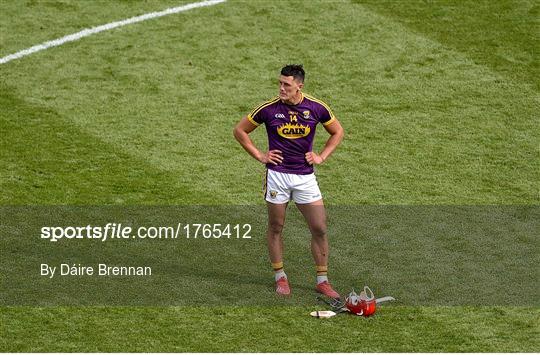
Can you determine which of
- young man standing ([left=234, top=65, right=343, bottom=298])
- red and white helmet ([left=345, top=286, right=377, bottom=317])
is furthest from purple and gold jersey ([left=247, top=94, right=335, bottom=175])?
red and white helmet ([left=345, top=286, right=377, bottom=317])

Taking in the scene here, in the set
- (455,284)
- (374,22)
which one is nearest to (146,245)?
(455,284)

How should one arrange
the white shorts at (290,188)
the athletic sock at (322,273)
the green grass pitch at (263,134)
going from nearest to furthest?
the green grass pitch at (263,134) < the white shorts at (290,188) < the athletic sock at (322,273)

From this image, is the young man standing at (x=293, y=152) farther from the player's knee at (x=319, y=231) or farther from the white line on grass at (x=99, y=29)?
the white line on grass at (x=99, y=29)

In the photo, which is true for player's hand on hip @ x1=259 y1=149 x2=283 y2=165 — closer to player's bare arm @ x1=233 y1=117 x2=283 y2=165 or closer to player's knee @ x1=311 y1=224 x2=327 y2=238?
player's bare arm @ x1=233 y1=117 x2=283 y2=165

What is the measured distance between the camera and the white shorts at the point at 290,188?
14914 millimetres

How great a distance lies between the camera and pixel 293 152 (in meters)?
14.9

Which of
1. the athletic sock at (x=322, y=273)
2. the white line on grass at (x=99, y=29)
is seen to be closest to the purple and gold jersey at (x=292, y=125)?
the athletic sock at (x=322, y=273)

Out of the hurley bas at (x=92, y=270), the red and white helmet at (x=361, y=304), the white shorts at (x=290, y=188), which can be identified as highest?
the white shorts at (x=290, y=188)

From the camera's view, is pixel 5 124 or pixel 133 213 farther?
pixel 5 124

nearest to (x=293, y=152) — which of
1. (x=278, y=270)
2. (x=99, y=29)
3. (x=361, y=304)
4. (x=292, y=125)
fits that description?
(x=292, y=125)

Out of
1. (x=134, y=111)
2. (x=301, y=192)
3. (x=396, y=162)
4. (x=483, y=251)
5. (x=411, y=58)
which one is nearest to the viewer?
(x=301, y=192)

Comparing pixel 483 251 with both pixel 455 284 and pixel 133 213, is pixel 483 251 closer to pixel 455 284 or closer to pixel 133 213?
pixel 455 284

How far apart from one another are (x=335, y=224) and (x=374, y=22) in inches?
240

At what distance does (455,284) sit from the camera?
15.4 meters
